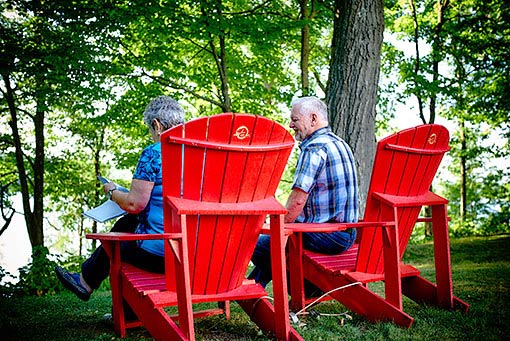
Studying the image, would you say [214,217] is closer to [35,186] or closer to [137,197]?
[137,197]

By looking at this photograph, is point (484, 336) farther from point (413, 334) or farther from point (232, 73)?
point (232, 73)

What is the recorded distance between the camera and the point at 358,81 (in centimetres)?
625

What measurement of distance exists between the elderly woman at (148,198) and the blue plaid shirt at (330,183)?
0.95m

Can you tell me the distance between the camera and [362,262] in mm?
3506

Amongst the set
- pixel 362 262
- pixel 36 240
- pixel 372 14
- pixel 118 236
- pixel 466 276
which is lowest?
pixel 36 240

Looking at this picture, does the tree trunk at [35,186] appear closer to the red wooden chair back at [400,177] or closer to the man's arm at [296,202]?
the man's arm at [296,202]

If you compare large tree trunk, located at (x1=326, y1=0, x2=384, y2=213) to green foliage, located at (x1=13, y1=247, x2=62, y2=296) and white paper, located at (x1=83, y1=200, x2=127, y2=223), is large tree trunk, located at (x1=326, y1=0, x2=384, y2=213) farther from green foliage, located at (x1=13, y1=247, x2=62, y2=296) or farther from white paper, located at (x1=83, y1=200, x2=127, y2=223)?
green foliage, located at (x1=13, y1=247, x2=62, y2=296)

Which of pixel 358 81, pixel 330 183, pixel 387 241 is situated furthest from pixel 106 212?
pixel 358 81

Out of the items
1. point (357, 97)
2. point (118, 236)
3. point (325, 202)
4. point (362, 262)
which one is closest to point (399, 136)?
point (325, 202)

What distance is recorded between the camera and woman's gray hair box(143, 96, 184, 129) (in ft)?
10.4

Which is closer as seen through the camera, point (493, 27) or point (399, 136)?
point (399, 136)

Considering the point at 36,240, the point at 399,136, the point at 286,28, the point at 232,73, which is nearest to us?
the point at 399,136

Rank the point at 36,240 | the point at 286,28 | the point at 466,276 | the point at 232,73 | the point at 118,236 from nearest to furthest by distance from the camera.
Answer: the point at 118,236, the point at 466,276, the point at 286,28, the point at 36,240, the point at 232,73

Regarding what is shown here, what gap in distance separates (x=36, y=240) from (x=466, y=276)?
9.07 metres
